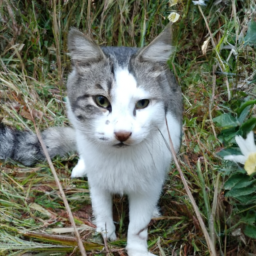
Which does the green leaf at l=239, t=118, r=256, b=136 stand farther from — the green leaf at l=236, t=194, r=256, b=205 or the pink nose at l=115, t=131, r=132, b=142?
the pink nose at l=115, t=131, r=132, b=142

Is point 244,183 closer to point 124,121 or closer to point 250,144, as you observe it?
point 250,144

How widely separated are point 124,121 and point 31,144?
1.03 meters

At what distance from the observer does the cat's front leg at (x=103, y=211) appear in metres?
1.87

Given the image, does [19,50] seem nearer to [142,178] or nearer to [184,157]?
[184,157]

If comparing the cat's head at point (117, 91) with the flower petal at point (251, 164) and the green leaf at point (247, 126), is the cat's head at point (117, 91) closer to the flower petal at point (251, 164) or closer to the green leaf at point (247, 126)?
the green leaf at point (247, 126)

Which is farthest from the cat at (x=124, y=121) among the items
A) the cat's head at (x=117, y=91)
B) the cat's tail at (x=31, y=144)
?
the cat's tail at (x=31, y=144)

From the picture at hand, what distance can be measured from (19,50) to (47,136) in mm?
999

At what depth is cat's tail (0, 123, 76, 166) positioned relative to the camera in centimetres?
226

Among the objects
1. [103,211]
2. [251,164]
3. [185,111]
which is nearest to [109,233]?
[103,211]

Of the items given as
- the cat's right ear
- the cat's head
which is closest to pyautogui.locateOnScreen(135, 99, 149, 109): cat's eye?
the cat's head

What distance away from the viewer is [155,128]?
1.62m

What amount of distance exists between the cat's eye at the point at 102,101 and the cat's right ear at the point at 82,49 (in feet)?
0.62

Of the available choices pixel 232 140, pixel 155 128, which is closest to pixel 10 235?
pixel 155 128

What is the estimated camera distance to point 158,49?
1642mm
